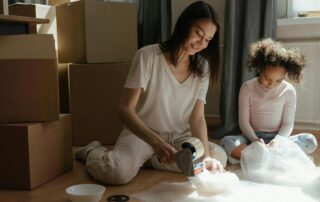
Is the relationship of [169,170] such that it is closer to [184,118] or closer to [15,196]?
[184,118]

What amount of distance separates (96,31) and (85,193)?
1.01 metres

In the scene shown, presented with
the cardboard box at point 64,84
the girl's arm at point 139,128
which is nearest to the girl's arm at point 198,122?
the girl's arm at point 139,128

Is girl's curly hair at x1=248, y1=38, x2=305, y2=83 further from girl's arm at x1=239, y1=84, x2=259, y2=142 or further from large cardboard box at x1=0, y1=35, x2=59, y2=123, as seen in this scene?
large cardboard box at x1=0, y1=35, x2=59, y2=123

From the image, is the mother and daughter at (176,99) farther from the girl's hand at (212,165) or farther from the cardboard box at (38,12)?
the cardboard box at (38,12)

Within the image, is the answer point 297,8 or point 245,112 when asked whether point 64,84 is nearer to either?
point 245,112

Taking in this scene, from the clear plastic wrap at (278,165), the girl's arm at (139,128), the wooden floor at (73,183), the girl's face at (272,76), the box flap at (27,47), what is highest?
the box flap at (27,47)

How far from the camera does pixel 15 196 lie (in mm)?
1289

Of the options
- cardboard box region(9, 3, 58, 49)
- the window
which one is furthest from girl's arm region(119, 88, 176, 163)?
the window

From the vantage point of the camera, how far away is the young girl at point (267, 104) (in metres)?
1.71

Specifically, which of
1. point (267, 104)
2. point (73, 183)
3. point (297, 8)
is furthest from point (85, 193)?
point (297, 8)

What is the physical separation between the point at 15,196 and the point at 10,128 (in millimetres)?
225

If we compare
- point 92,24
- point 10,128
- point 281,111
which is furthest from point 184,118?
point 92,24

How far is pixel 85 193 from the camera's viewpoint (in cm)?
120

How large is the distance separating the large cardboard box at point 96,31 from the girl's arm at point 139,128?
2.33 feet
